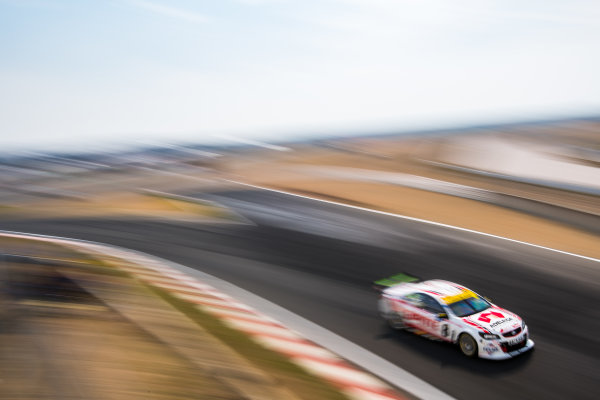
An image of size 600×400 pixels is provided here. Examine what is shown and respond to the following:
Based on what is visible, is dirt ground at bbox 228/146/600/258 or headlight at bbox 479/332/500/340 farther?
dirt ground at bbox 228/146/600/258

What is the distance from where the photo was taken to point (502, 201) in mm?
24844

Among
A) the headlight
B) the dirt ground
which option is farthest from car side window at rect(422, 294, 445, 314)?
the dirt ground

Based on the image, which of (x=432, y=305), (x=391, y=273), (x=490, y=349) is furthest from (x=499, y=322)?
(x=391, y=273)

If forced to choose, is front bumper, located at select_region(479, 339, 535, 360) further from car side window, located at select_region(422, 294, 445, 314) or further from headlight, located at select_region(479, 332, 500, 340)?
car side window, located at select_region(422, 294, 445, 314)

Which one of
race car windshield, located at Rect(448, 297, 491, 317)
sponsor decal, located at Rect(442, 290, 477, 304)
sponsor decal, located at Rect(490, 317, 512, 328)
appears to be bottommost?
sponsor decal, located at Rect(490, 317, 512, 328)

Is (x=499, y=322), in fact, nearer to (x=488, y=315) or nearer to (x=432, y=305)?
(x=488, y=315)

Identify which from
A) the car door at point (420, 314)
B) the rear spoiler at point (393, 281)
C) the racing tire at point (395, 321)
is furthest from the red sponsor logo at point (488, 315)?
the rear spoiler at point (393, 281)

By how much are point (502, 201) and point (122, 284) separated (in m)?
19.5

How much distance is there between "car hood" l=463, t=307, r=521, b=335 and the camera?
368 inches

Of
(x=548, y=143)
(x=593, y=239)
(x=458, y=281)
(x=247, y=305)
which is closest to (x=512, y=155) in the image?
(x=548, y=143)

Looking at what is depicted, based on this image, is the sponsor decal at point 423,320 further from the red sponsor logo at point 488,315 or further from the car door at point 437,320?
the red sponsor logo at point 488,315

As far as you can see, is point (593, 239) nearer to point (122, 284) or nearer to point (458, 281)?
point (458, 281)

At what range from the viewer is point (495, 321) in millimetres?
9602

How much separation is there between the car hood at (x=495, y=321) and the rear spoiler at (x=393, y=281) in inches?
128
